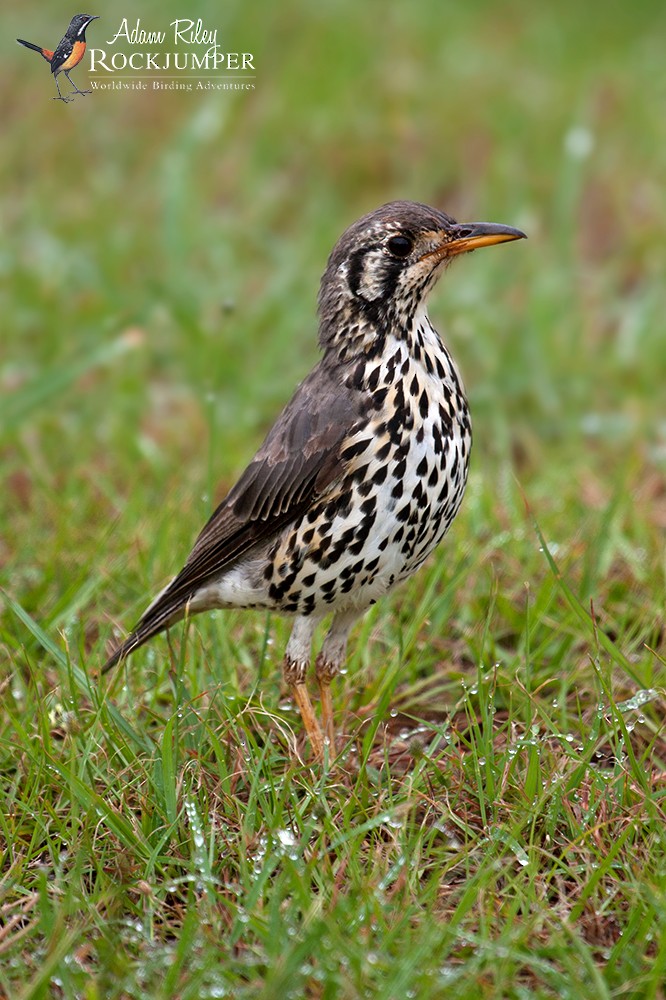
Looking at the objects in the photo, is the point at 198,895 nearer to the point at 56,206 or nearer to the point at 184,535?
the point at 184,535

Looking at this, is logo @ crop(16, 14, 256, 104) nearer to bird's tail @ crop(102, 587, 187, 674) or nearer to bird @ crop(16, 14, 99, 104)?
bird @ crop(16, 14, 99, 104)

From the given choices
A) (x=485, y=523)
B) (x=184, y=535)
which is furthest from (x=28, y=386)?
(x=485, y=523)

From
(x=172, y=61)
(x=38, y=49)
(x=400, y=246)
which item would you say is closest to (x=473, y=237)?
(x=400, y=246)

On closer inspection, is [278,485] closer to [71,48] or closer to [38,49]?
[38,49]

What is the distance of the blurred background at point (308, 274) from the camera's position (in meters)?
5.36

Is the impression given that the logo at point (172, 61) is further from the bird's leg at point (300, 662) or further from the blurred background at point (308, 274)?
the bird's leg at point (300, 662)

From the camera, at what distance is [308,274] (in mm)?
8125

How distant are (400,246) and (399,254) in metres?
0.02

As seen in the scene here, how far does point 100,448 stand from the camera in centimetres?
664

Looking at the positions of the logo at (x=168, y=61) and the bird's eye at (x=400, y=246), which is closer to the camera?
the bird's eye at (x=400, y=246)

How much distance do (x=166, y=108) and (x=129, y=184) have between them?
1.07 metres

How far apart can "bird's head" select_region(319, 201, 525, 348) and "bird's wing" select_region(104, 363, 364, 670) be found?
24cm

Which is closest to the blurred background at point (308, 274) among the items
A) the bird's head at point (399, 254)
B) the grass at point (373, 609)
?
the grass at point (373, 609)

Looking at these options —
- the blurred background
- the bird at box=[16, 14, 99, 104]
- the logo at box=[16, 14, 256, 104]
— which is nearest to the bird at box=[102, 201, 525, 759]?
the blurred background
